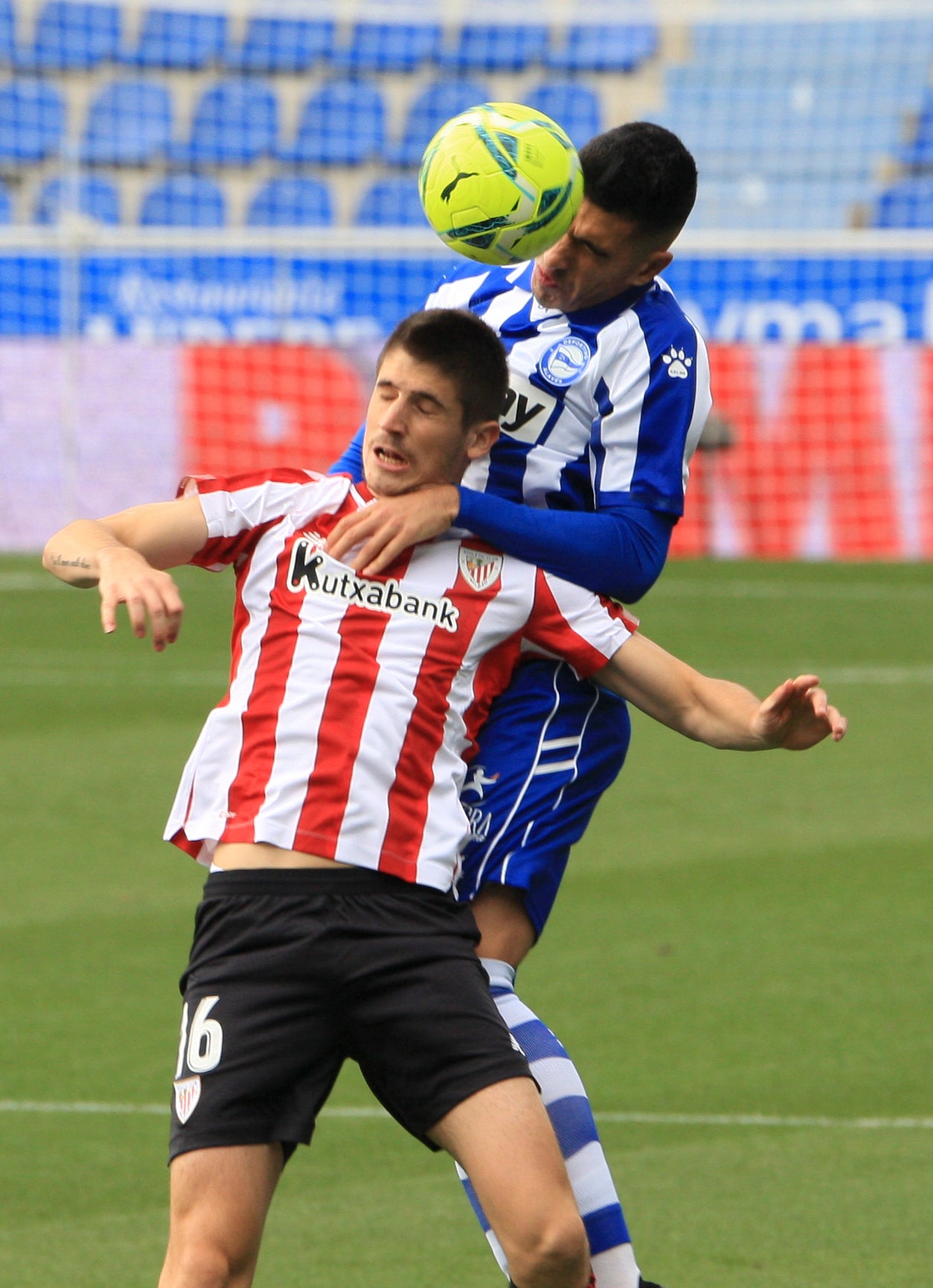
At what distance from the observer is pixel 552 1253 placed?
8.84 ft

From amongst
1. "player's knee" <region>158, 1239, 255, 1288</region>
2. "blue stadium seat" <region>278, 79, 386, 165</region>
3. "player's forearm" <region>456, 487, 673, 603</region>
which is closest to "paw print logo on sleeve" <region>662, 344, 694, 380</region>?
"player's forearm" <region>456, 487, 673, 603</region>

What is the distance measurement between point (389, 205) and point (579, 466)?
60.6ft

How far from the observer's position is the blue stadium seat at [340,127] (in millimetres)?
22047

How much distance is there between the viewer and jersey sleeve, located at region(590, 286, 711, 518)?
3404 mm

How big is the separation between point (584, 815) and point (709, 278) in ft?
45.6

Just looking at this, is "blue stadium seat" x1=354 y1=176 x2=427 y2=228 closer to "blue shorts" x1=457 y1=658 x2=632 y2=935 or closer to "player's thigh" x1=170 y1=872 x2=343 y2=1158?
"blue shorts" x1=457 y1=658 x2=632 y2=935

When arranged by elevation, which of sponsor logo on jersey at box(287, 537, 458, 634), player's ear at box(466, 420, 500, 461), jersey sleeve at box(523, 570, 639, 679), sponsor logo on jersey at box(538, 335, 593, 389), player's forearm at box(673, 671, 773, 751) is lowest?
player's forearm at box(673, 671, 773, 751)

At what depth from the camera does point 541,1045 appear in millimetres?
3314

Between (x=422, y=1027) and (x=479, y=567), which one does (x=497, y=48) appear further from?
(x=422, y=1027)

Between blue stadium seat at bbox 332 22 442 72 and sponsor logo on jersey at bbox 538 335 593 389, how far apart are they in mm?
20300

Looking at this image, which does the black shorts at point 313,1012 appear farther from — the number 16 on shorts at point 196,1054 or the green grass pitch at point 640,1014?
the green grass pitch at point 640,1014

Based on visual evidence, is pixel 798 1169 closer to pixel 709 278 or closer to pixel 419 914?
pixel 419 914

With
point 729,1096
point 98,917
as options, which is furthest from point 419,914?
point 98,917

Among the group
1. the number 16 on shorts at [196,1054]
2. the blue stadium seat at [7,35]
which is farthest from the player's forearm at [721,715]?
the blue stadium seat at [7,35]
